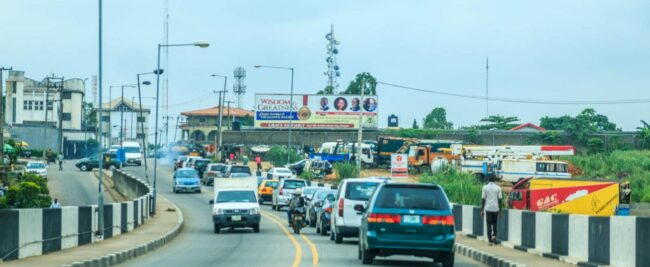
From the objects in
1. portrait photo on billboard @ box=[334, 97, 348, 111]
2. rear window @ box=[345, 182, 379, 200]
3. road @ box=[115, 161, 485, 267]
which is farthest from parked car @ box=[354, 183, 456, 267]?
portrait photo on billboard @ box=[334, 97, 348, 111]

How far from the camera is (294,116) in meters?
116

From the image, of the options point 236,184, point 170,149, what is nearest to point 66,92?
point 170,149

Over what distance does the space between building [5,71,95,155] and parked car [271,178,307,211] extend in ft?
314

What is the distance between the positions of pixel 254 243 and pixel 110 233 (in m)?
4.49

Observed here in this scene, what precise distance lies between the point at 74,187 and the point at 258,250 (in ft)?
173

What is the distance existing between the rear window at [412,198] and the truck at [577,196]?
22794 millimetres

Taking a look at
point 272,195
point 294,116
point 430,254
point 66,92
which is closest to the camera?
point 430,254

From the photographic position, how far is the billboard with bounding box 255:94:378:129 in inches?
4532

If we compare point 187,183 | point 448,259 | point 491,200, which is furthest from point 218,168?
point 448,259

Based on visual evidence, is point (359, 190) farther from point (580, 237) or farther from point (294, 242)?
point (580, 237)

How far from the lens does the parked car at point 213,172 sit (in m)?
81.2

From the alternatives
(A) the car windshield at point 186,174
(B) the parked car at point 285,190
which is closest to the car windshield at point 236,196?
(B) the parked car at point 285,190

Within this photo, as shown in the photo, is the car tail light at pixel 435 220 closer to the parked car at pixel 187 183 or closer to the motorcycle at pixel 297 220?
the motorcycle at pixel 297 220

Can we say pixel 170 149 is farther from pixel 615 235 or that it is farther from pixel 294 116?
pixel 615 235
